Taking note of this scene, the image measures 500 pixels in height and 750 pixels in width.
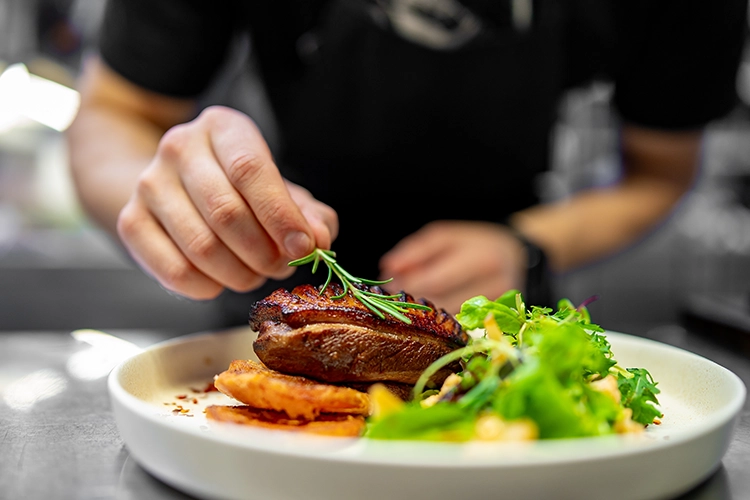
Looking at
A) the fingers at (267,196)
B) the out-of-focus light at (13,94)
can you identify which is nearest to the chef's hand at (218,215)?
the fingers at (267,196)

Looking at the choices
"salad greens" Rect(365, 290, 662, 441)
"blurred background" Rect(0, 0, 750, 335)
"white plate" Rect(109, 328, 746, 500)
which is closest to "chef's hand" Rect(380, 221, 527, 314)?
"salad greens" Rect(365, 290, 662, 441)

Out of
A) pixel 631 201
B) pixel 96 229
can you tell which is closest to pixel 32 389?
pixel 631 201

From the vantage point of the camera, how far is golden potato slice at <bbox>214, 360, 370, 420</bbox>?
111cm

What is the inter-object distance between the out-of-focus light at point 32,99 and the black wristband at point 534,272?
3.43m

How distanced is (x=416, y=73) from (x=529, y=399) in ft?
6.53

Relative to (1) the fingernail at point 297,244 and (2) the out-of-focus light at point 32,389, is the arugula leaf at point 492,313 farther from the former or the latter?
(2) the out-of-focus light at point 32,389

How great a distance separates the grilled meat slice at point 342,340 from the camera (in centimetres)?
121

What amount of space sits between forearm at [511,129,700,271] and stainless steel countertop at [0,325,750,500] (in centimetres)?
104

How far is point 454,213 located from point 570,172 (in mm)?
3169

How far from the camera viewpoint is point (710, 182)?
5574 millimetres

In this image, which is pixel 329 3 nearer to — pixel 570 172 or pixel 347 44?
pixel 347 44

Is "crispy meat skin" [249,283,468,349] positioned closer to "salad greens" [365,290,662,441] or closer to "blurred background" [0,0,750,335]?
"salad greens" [365,290,662,441]

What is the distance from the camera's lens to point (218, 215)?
4.52 feet

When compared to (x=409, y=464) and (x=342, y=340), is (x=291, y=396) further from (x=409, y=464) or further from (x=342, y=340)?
(x=409, y=464)
